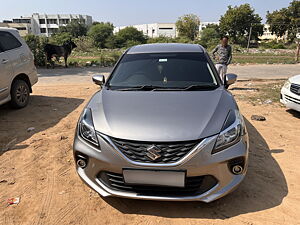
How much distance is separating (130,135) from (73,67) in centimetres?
1334

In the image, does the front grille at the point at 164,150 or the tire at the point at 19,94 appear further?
the tire at the point at 19,94

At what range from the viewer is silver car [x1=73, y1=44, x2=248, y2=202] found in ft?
Answer: 7.30

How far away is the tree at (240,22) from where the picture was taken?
56.7 meters

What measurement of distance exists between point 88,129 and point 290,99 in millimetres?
4754

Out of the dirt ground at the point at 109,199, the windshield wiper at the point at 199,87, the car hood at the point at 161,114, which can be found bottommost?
the dirt ground at the point at 109,199

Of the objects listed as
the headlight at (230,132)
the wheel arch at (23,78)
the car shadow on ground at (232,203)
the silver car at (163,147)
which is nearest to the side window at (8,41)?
the wheel arch at (23,78)

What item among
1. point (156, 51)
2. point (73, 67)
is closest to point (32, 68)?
point (156, 51)

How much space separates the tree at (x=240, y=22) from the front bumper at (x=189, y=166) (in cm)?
5837

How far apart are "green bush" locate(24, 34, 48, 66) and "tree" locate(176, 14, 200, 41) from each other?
180ft

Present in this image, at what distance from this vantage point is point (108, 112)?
2658mm

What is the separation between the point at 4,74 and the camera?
17.5 feet

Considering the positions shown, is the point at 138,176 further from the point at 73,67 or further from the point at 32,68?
the point at 73,67

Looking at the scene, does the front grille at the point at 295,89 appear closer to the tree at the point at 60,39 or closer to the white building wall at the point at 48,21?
the tree at the point at 60,39

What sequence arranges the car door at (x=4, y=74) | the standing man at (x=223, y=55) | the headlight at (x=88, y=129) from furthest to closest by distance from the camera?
the standing man at (x=223, y=55)
the car door at (x=4, y=74)
the headlight at (x=88, y=129)
